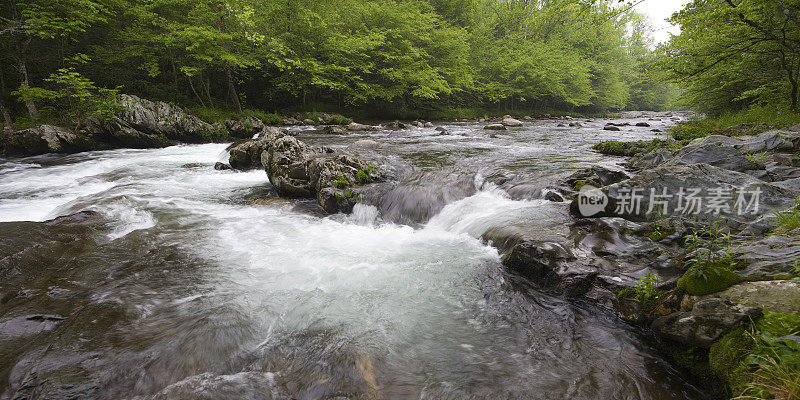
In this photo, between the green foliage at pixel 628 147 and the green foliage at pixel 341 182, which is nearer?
the green foliage at pixel 341 182

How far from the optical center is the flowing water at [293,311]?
259 cm

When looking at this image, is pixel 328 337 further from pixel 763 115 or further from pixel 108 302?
pixel 763 115

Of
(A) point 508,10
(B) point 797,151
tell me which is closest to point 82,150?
(B) point 797,151

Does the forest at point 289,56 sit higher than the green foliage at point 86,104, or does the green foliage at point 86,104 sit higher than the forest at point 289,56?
the forest at point 289,56

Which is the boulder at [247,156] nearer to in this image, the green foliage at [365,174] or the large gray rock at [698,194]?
the green foliage at [365,174]

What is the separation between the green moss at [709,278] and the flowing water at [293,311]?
26.5 inches

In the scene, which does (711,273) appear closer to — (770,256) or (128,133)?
(770,256)

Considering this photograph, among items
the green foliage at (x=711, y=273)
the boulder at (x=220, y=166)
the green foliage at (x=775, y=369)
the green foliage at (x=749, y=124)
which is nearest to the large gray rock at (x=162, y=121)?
the boulder at (x=220, y=166)

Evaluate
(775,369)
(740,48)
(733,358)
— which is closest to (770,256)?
(733,358)

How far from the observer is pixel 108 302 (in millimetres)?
3510

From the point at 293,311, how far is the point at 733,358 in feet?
12.6

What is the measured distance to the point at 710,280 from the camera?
8.64ft

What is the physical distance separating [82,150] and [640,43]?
75444mm

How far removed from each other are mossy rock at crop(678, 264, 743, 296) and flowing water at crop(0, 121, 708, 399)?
2.20ft
